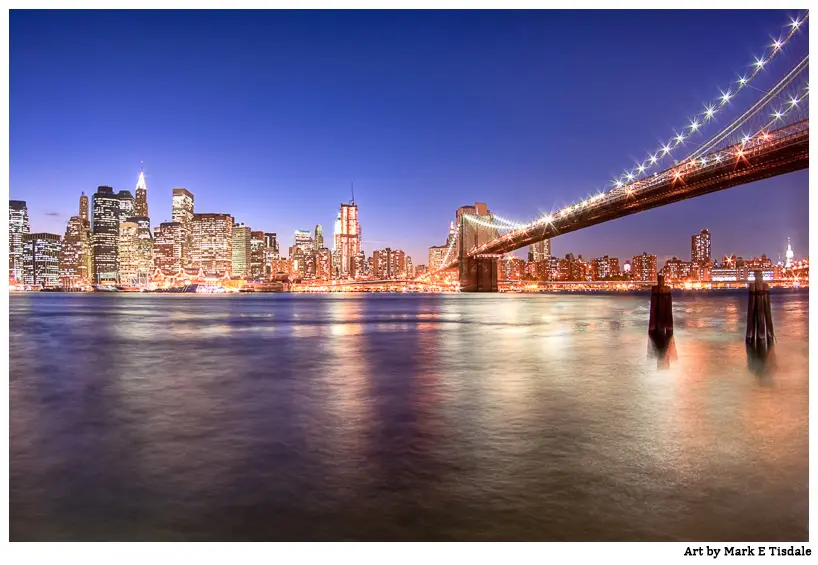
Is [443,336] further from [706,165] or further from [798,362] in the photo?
[706,165]

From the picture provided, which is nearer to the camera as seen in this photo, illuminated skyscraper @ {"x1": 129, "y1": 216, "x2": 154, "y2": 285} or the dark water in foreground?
the dark water in foreground

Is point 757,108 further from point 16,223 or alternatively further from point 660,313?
point 16,223

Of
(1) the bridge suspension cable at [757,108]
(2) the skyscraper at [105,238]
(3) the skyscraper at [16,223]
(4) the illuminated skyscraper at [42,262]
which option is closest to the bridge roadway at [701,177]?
(1) the bridge suspension cable at [757,108]

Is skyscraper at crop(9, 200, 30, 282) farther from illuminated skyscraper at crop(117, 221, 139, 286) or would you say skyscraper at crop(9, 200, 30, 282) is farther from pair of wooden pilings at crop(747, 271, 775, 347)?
illuminated skyscraper at crop(117, 221, 139, 286)

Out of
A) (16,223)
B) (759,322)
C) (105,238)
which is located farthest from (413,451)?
(105,238)

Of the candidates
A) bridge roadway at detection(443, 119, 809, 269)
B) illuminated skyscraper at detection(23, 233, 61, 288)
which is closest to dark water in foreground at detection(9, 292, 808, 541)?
bridge roadway at detection(443, 119, 809, 269)
